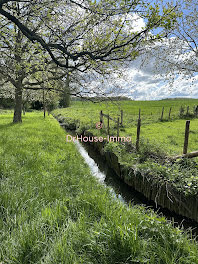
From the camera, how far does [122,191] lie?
21.3 feet

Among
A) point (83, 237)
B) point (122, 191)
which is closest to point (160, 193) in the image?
point (122, 191)

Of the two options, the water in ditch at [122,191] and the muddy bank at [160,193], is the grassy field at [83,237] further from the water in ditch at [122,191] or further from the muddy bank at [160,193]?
the muddy bank at [160,193]

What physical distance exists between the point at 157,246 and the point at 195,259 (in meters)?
0.50

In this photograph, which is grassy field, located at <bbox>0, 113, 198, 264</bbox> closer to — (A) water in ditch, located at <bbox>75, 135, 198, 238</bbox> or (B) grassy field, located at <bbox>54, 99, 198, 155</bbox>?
(A) water in ditch, located at <bbox>75, 135, 198, 238</bbox>

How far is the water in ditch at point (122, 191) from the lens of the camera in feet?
15.1

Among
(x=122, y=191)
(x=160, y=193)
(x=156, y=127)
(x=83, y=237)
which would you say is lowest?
(x=122, y=191)

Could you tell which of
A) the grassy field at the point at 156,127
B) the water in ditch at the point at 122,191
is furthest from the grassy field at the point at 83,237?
the grassy field at the point at 156,127

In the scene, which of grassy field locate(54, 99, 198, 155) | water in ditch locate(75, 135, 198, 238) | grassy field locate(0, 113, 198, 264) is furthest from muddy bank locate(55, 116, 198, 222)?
grassy field locate(54, 99, 198, 155)

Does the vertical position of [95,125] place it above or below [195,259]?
above

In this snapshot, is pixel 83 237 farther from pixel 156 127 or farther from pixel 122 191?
pixel 156 127

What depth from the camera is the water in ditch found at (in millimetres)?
4592

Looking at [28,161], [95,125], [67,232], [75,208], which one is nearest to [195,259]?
[67,232]

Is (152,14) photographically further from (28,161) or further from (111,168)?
(111,168)

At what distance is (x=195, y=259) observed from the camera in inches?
89.0
